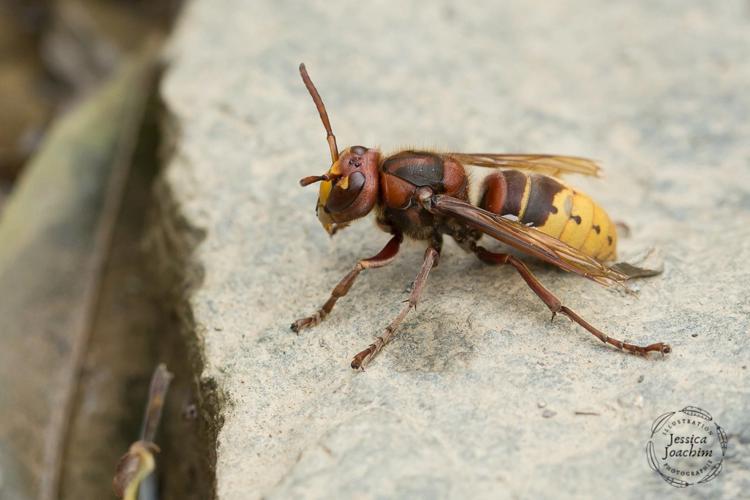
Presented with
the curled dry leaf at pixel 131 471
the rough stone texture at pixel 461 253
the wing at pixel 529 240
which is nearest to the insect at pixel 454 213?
the wing at pixel 529 240

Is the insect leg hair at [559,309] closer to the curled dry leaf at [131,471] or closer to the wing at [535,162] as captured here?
the wing at [535,162]

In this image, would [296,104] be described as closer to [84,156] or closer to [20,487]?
[84,156]

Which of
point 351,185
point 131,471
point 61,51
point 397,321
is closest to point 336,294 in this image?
point 397,321

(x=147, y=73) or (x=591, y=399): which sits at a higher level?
(x=147, y=73)

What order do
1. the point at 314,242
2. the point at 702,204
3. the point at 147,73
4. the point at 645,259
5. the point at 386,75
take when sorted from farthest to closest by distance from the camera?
the point at 147,73
the point at 386,75
the point at 702,204
the point at 314,242
the point at 645,259

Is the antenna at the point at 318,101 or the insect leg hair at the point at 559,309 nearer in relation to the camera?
the insect leg hair at the point at 559,309

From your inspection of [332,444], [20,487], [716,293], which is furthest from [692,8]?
[20,487]

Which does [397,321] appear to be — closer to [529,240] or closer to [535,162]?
[529,240]
